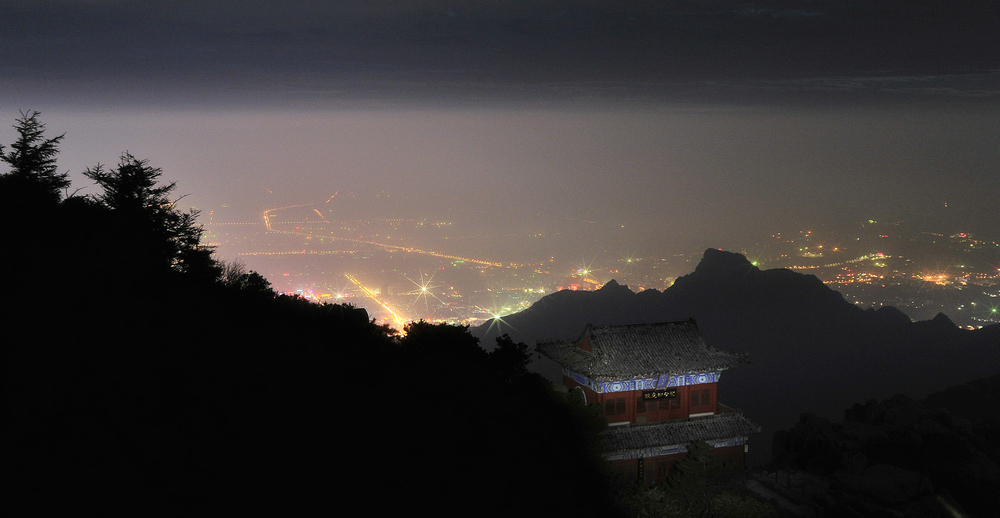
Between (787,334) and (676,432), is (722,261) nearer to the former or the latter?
(787,334)

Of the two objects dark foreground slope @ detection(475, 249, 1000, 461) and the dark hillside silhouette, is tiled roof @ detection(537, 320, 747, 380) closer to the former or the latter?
the dark hillside silhouette

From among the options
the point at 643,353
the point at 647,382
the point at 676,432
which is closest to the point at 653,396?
the point at 647,382

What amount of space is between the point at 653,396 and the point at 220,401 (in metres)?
18.9

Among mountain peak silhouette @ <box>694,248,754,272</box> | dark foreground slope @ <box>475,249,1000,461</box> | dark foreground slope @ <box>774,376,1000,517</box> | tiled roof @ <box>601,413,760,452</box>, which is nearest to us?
tiled roof @ <box>601,413,760,452</box>

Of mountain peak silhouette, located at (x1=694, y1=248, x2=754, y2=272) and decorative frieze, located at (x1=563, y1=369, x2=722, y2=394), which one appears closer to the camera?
decorative frieze, located at (x1=563, y1=369, x2=722, y2=394)

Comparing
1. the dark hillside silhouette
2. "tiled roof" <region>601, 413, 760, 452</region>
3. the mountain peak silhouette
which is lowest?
"tiled roof" <region>601, 413, 760, 452</region>

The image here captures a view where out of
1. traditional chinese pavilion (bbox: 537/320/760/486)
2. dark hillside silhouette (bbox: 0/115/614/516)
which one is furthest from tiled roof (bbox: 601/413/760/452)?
dark hillside silhouette (bbox: 0/115/614/516)

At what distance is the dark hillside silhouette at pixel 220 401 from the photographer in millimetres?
13758

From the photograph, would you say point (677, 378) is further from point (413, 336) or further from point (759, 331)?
point (759, 331)

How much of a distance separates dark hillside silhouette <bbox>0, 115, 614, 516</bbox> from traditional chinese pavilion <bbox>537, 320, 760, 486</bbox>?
3.60 meters

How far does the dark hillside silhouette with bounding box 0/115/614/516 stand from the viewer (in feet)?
45.1

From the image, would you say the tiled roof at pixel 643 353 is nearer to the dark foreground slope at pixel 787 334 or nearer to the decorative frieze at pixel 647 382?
the decorative frieze at pixel 647 382

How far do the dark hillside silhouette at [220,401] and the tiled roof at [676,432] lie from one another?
3248 millimetres

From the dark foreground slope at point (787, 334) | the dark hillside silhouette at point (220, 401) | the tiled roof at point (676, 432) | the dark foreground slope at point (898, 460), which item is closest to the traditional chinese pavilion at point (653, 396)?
the tiled roof at point (676, 432)
